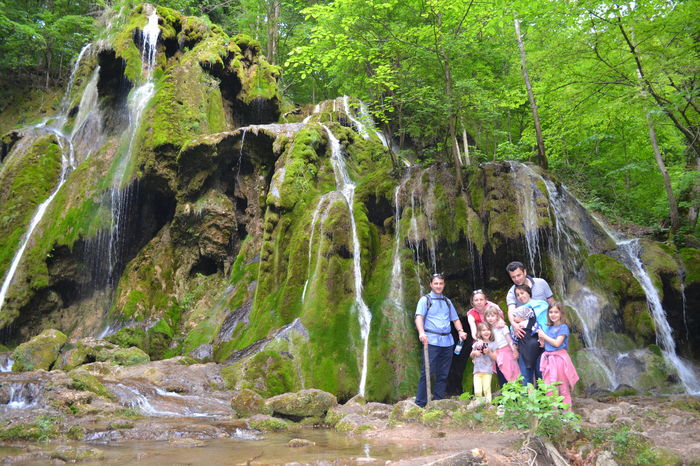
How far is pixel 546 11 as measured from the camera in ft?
27.2

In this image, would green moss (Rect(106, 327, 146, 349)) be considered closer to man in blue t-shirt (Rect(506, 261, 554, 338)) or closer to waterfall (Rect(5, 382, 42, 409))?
waterfall (Rect(5, 382, 42, 409))

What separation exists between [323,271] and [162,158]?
9473 millimetres

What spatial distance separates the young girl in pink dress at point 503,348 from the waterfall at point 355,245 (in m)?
4.47

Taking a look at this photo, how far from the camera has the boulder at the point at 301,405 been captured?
7.16 m

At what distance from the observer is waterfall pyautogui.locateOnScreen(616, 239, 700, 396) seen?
9.84 meters

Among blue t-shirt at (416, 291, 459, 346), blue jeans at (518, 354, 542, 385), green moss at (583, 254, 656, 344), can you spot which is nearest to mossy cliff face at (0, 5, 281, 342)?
blue t-shirt at (416, 291, 459, 346)

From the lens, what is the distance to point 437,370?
6578 mm

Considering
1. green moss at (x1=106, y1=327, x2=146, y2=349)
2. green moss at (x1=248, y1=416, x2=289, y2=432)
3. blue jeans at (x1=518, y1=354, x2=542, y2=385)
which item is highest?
green moss at (x1=106, y1=327, x2=146, y2=349)

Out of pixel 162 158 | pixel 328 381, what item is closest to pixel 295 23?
pixel 162 158

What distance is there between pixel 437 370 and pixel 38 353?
11509 mm

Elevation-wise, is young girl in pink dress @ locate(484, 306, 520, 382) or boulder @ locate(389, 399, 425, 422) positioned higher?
young girl in pink dress @ locate(484, 306, 520, 382)

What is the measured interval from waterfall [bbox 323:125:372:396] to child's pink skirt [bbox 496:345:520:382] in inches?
176

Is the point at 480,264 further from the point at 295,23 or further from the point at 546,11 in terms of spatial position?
the point at 295,23

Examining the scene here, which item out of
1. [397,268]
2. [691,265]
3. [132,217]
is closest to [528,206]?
[397,268]
